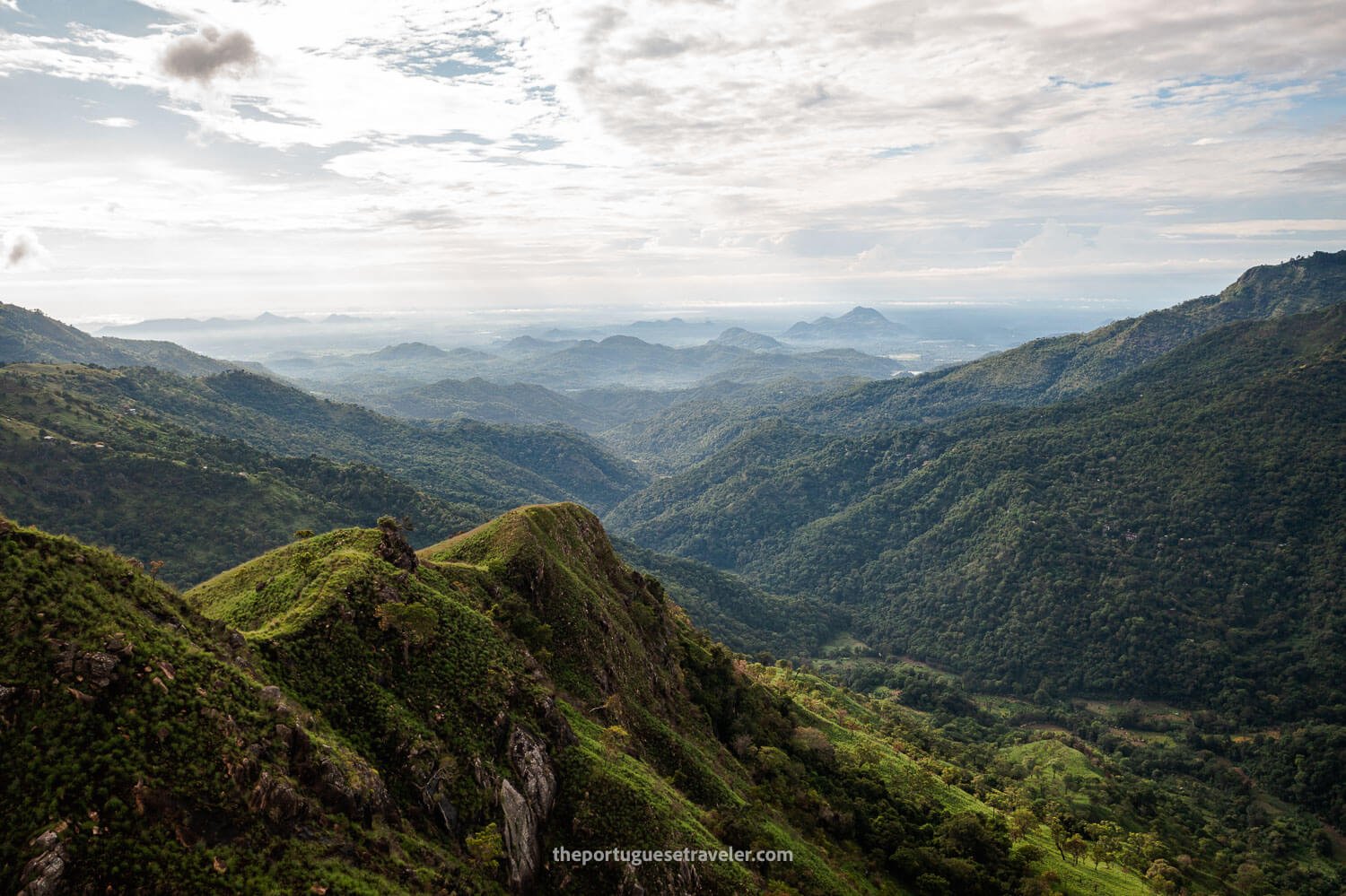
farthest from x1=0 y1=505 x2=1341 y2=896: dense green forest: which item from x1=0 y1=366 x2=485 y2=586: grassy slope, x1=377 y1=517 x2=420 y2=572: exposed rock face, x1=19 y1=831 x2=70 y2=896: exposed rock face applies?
x1=0 y1=366 x2=485 y2=586: grassy slope

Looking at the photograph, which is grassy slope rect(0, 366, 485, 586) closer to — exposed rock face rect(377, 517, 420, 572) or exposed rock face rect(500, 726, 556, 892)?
exposed rock face rect(377, 517, 420, 572)

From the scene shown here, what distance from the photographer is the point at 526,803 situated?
2878cm

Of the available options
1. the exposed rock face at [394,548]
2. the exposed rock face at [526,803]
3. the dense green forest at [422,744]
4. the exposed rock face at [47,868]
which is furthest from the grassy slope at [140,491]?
the exposed rock face at [47,868]

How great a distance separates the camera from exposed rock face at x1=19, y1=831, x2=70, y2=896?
50.1 feet

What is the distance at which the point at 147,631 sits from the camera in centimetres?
2170

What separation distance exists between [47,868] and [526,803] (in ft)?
55.9

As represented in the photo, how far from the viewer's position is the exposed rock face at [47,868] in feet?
50.1

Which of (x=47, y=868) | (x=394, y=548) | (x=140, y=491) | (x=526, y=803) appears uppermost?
(x=394, y=548)

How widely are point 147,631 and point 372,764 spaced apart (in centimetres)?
980

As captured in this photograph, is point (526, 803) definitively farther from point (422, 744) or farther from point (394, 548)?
point (394, 548)

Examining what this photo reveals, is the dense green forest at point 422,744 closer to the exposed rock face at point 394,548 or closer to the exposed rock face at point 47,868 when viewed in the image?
the exposed rock face at point 47,868

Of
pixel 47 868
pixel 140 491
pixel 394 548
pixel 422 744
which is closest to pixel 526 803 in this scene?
pixel 422 744

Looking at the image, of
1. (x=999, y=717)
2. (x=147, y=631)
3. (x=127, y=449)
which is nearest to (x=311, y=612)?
(x=147, y=631)

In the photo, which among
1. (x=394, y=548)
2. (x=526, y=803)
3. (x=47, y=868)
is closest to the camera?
(x=47, y=868)
